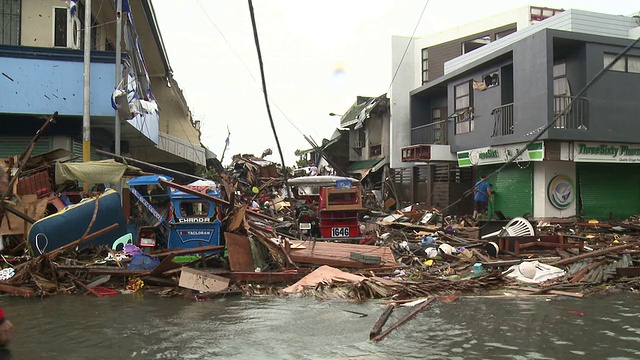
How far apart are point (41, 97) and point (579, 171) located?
19088mm

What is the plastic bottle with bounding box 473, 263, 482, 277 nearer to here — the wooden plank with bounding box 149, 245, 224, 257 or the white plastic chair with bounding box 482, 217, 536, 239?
the white plastic chair with bounding box 482, 217, 536, 239

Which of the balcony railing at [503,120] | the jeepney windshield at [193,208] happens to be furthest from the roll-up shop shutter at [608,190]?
the jeepney windshield at [193,208]

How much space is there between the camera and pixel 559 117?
16047 mm

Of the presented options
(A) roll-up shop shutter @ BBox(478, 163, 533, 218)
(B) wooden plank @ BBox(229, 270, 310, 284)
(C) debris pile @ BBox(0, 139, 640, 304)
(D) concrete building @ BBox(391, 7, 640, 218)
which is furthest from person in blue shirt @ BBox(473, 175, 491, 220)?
(B) wooden plank @ BBox(229, 270, 310, 284)

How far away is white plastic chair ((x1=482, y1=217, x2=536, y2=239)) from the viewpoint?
12.9m

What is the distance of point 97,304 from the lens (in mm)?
7875

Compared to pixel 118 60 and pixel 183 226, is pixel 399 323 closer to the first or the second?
pixel 183 226

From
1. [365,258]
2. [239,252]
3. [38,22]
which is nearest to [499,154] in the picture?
[365,258]

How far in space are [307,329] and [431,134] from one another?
21429mm

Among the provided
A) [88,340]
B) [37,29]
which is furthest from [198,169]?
[88,340]

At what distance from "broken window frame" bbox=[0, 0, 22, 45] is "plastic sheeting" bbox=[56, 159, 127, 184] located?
4999 millimetres

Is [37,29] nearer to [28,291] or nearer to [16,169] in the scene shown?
[16,169]

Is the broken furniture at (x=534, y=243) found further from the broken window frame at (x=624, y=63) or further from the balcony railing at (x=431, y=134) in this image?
the balcony railing at (x=431, y=134)

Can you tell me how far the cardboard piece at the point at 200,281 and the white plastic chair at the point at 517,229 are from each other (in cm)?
792
